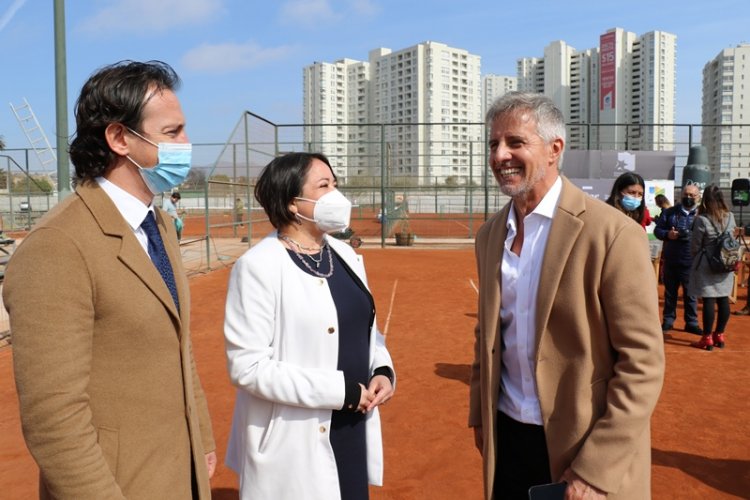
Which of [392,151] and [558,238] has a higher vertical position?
[392,151]

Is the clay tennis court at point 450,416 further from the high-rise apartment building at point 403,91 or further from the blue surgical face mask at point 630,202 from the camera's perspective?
the high-rise apartment building at point 403,91

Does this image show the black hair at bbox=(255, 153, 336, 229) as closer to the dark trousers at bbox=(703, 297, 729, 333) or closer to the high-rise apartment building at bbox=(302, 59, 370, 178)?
the dark trousers at bbox=(703, 297, 729, 333)

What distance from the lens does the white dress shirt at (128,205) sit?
1665 mm

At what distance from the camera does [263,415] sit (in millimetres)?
2225

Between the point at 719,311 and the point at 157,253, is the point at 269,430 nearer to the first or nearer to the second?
the point at 157,253

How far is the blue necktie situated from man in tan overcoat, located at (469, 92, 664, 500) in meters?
1.09

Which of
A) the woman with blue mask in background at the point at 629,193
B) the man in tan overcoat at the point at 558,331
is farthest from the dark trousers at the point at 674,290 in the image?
the man in tan overcoat at the point at 558,331

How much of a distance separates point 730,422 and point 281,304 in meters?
4.39

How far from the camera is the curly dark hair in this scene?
1646mm

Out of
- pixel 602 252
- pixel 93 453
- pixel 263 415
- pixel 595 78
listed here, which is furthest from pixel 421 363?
pixel 595 78

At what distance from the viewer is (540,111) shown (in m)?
2.00

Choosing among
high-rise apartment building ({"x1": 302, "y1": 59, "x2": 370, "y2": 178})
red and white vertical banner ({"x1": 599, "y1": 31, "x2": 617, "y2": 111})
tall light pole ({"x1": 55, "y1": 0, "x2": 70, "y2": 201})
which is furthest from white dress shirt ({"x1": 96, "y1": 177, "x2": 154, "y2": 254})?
red and white vertical banner ({"x1": 599, "y1": 31, "x2": 617, "y2": 111})

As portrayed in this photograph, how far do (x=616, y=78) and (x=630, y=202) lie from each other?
7755cm

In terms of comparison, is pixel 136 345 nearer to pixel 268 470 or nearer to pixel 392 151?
pixel 268 470
